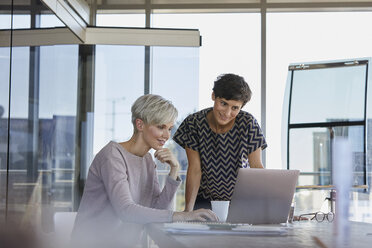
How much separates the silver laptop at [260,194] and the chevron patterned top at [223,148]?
0.64 meters

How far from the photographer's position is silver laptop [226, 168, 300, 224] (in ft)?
6.41

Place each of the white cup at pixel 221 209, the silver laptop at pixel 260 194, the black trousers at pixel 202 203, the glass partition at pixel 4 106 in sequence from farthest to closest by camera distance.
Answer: the glass partition at pixel 4 106, the black trousers at pixel 202 203, the white cup at pixel 221 209, the silver laptop at pixel 260 194

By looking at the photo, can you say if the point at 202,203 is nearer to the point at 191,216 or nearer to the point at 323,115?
the point at 191,216

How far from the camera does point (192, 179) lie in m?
2.67

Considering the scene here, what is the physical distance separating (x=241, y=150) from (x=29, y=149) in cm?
172

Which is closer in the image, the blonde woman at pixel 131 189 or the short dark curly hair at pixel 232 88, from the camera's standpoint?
the blonde woman at pixel 131 189

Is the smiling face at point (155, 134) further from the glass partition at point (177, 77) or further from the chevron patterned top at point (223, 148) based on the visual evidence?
the glass partition at point (177, 77)

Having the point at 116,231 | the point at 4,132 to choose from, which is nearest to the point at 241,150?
the point at 116,231

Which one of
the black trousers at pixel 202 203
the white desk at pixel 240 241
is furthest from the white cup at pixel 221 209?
the white desk at pixel 240 241

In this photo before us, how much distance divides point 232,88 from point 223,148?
0.31 metres

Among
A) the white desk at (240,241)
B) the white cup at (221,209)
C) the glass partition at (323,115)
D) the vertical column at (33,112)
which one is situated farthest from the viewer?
the glass partition at (323,115)

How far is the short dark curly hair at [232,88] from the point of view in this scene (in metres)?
2.58

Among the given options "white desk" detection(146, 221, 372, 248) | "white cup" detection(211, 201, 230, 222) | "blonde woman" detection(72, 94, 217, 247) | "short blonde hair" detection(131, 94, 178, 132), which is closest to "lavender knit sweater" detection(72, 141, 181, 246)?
"blonde woman" detection(72, 94, 217, 247)

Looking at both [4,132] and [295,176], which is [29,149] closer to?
[4,132]
